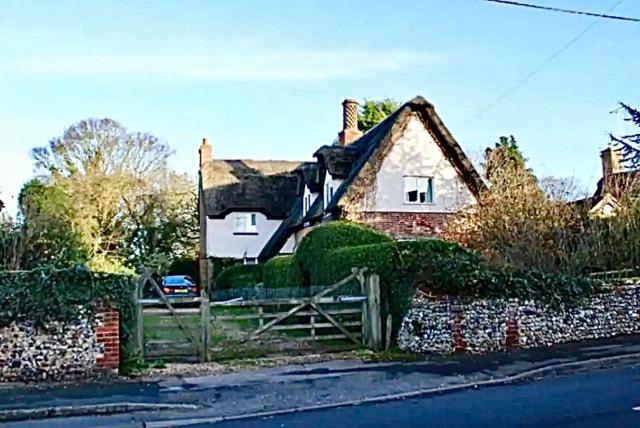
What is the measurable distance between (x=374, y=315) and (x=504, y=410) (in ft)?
21.5

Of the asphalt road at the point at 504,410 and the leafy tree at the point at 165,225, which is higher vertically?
the leafy tree at the point at 165,225

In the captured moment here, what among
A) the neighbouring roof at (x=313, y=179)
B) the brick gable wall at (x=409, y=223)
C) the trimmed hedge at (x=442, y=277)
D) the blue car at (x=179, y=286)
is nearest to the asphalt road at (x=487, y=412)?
the trimmed hedge at (x=442, y=277)

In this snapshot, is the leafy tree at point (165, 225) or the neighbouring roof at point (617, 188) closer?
the neighbouring roof at point (617, 188)

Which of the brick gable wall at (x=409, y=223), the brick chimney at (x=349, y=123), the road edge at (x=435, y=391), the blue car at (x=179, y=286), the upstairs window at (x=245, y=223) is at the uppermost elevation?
the brick chimney at (x=349, y=123)

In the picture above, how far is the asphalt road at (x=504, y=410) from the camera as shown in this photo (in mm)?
8969

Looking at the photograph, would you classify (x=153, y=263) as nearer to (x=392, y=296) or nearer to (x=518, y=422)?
(x=392, y=296)

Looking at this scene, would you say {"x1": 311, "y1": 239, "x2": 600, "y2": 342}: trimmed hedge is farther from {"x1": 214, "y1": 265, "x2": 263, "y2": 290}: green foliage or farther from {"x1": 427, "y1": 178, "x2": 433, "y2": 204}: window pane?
{"x1": 214, "y1": 265, "x2": 263, "y2": 290}: green foliage

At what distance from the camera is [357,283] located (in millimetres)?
17125

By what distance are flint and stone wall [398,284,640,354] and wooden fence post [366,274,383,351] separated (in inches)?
19.7

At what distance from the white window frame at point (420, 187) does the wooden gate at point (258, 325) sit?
459 inches

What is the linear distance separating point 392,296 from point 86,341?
6.53m

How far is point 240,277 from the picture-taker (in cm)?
3619

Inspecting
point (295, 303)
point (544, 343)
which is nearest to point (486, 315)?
point (544, 343)

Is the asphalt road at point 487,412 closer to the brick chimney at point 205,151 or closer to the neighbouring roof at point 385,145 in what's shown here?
the neighbouring roof at point 385,145
